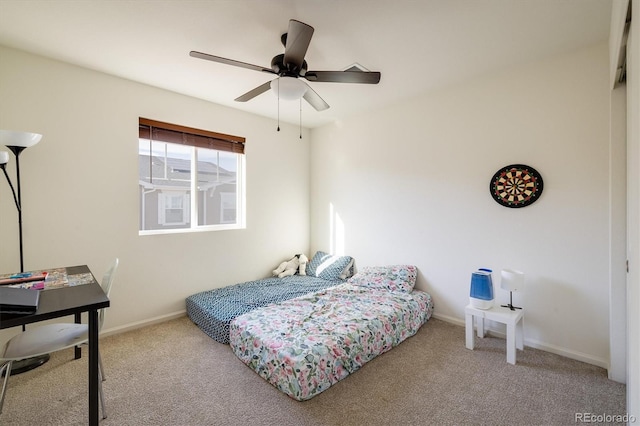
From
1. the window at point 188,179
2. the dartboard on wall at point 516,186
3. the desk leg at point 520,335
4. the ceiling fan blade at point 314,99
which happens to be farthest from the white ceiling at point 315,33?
the desk leg at point 520,335

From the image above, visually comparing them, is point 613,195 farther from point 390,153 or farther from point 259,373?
point 259,373

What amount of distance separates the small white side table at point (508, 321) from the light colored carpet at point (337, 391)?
3.5 inches

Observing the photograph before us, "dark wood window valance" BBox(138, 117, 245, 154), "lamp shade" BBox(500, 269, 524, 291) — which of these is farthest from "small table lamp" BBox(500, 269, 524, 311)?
"dark wood window valance" BBox(138, 117, 245, 154)

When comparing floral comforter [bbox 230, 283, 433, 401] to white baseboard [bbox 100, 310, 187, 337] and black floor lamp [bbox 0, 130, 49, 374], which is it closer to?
white baseboard [bbox 100, 310, 187, 337]

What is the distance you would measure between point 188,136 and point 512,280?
11.7ft

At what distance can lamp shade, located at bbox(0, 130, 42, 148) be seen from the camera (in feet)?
6.36

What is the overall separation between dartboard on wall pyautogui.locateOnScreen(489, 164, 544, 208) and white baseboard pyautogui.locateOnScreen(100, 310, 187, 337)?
357 centimetres

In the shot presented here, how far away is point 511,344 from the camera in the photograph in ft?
7.39

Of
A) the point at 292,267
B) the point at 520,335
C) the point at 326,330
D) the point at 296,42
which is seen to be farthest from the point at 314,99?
the point at 520,335

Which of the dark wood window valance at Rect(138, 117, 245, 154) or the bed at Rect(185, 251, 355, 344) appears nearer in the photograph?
the bed at Rect(185, 251, 355, 344)

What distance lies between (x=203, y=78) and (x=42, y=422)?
2.82 m

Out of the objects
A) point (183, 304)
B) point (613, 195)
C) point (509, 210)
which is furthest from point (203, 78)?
point (613, 195)

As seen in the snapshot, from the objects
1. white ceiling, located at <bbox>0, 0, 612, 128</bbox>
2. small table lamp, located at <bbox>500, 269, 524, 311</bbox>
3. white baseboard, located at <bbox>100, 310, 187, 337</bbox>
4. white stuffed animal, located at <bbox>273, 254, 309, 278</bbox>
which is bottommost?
white baseboard, located at <bbox>100, 310, 187, 337</bbox>

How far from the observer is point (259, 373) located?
210 cm
